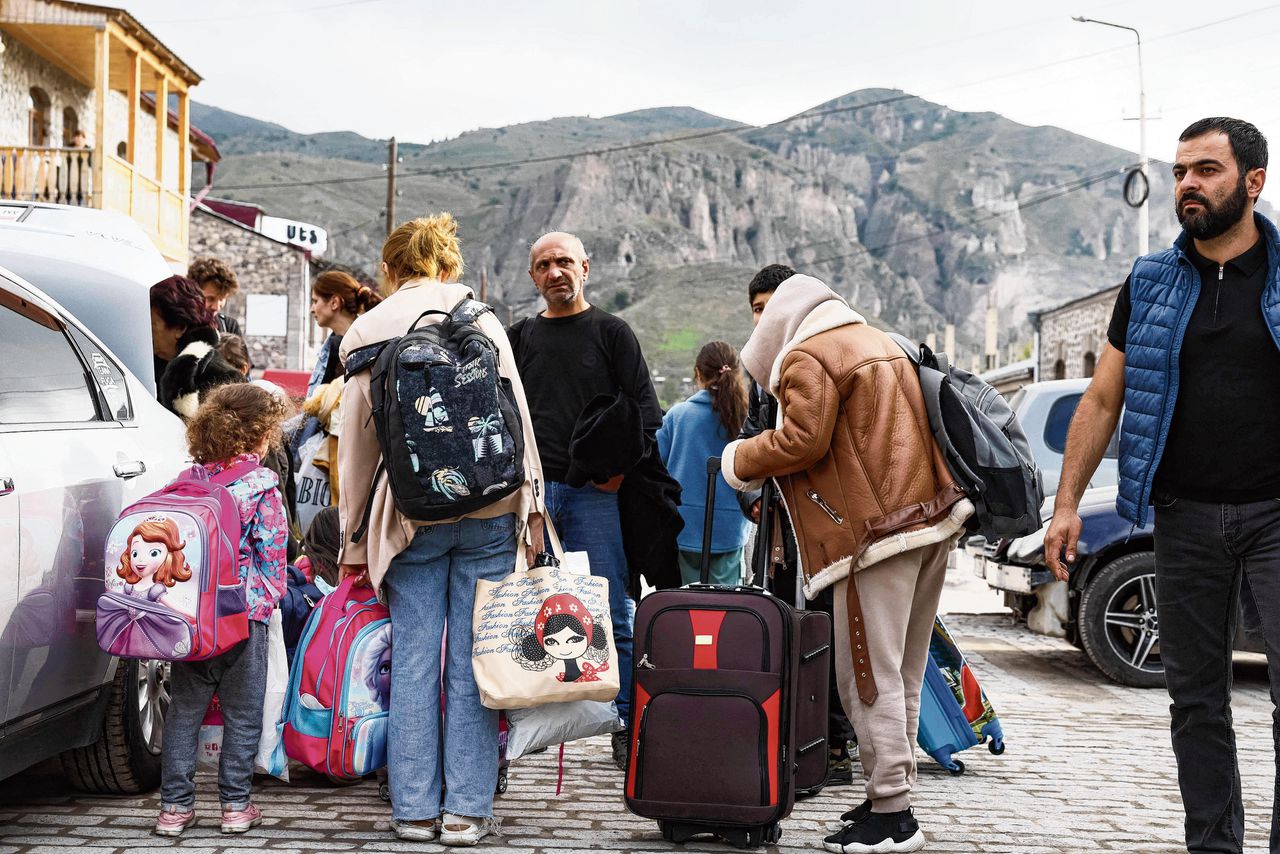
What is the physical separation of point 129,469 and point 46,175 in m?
18.2

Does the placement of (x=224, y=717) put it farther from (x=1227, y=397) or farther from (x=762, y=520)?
(x=1227, y=397)

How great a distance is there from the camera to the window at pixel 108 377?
15.2 feet

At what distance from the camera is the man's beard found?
12.7 ft

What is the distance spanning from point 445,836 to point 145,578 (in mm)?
1234

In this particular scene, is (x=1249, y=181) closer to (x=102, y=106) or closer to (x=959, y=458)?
(x=959, y=458)

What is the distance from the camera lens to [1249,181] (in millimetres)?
3887

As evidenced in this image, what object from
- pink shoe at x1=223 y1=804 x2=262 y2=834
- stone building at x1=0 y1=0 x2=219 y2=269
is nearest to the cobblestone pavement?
pink shoe at x1=223 y1=804 x2=262 y2=834

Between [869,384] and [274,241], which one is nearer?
[869,384]

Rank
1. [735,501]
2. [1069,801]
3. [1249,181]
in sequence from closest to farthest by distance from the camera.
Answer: [1249,181], [1069,801], [735,501]

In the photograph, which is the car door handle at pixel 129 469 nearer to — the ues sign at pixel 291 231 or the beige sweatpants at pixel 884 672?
the beige sweatpants at pixel 884 672

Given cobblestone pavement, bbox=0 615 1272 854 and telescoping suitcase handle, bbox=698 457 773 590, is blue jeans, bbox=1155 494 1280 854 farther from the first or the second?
telescoping suitcase handle, bbox=698 457 773 590

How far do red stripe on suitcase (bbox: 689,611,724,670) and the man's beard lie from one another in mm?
1820

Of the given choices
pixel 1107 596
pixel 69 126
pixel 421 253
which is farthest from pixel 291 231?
pixel 421 253

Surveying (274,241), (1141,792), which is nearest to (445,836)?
(1141,792)
